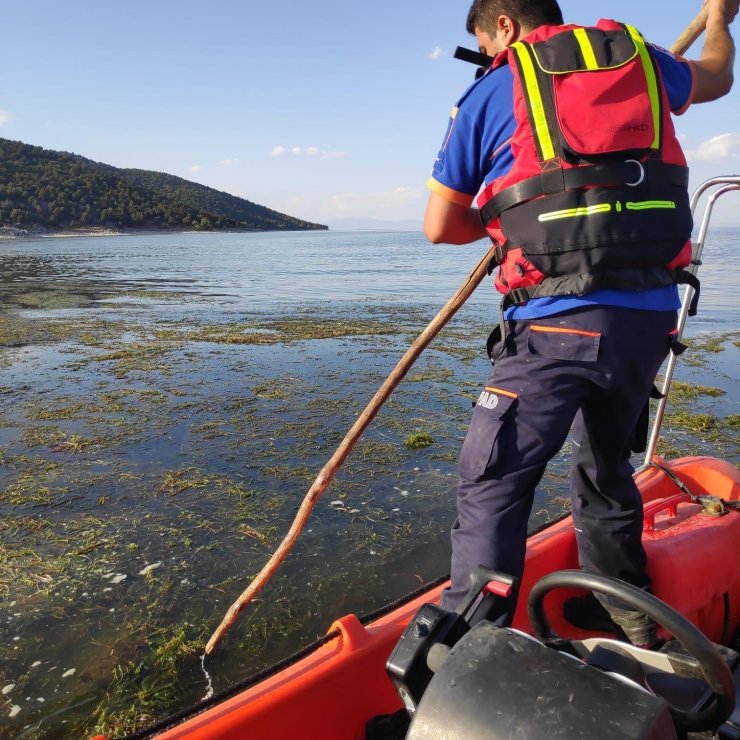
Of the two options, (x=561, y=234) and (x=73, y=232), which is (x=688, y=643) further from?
(x=73, y=232)

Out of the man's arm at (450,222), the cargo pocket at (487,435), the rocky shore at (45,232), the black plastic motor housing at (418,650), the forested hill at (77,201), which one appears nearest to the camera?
the black plastic motor housing at (418,650)

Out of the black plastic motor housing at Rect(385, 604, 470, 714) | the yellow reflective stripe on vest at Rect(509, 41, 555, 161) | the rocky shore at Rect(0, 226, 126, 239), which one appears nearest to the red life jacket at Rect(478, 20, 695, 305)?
the yellow reflective stripe on vest at Rect(509, 41, 555, 161)

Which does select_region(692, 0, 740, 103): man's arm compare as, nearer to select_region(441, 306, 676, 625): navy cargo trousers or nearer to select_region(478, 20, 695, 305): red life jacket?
select_region(478, 20, 695, 305): red life jacket

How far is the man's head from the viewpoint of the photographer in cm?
225

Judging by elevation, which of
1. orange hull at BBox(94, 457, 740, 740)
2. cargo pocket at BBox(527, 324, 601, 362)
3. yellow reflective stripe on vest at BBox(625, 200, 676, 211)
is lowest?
orange hull at BBox(94, 457, 740, 740)

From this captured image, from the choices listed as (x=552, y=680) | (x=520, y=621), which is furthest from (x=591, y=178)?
(x=520, y=621)

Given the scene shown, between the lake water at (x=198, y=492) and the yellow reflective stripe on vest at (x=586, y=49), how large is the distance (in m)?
3.12

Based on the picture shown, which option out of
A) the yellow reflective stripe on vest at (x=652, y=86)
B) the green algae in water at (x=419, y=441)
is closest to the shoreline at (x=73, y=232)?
the green algae in water at (x=419, y=441)

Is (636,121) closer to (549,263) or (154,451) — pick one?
(549,263)

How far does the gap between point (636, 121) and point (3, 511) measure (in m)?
5.14

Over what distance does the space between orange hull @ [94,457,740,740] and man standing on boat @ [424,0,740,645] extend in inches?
16.9

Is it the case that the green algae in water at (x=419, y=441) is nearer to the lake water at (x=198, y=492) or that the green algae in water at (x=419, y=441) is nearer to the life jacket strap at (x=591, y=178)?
the lake water at (x=198, y=492)

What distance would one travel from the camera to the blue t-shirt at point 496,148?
1961 millimetres

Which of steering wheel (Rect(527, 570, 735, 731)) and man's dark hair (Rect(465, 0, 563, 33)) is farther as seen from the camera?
man's dark hair (Rect(465, 0, 563, 33))
